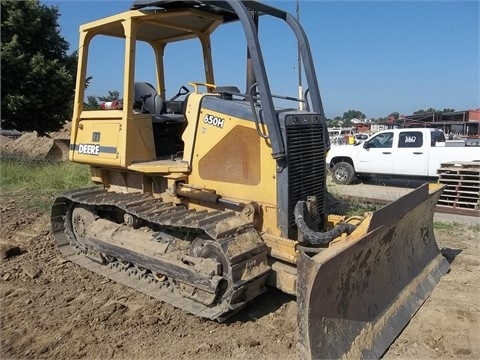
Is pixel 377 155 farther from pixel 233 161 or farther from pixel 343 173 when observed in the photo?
pixel 233 161

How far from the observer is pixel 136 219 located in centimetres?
476

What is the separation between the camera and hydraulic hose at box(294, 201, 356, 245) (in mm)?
3683

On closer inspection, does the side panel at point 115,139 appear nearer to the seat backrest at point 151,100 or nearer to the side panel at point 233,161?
the seat backrest at point 151,100

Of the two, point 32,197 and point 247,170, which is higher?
point 247,170

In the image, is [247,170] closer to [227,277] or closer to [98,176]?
[227,277]

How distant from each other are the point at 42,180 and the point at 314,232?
8147mm

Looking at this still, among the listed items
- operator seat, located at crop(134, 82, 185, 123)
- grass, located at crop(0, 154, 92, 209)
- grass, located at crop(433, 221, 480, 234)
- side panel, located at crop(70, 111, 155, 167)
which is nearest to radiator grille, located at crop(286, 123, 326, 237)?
operator seat, located at crop(134, 82, 185, 123)

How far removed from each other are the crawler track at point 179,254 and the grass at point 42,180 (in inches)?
150

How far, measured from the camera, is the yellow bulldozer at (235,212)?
349 centimetres

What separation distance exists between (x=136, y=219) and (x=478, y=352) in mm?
3514

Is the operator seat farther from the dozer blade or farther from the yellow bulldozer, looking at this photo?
the dozer blade

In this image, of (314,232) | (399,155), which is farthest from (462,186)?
(314,232)

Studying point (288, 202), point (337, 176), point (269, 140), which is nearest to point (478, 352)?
point (288, 202)

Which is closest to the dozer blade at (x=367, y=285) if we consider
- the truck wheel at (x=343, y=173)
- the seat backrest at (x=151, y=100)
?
the seat backrest at (x=151, y=100)
